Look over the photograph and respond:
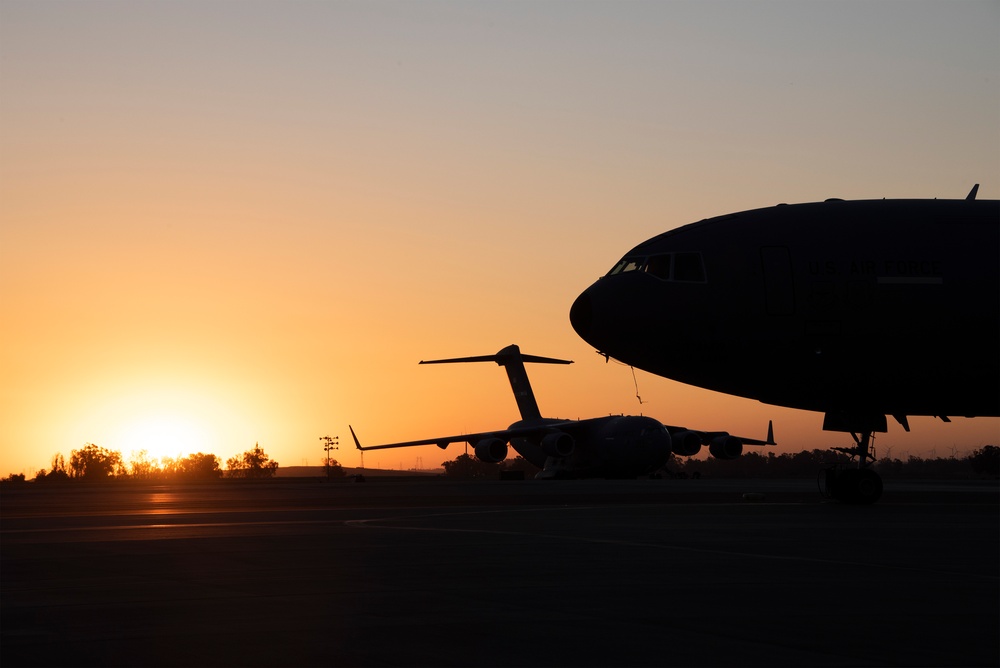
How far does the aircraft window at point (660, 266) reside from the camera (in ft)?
67.8

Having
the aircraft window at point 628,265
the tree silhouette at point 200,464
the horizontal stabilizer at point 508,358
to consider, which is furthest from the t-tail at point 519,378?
the tree silhouette at point 200,464

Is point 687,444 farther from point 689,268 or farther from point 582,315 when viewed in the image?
point 689,268

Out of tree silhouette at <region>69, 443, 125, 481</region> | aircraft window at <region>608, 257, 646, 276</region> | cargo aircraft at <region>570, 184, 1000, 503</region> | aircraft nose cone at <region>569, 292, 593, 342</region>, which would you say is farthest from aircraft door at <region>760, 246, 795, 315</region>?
tree silhouette at <region>69, 443, 125, 481</region>

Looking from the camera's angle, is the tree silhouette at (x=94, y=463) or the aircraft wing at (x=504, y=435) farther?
the tree silhouette at (x=94, y=463)

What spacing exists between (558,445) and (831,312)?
38.7m

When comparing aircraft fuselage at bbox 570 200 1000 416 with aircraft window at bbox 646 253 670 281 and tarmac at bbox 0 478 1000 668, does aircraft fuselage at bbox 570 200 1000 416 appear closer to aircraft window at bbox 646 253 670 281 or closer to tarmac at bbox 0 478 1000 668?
aircraft window at bbox 646 253 670 281

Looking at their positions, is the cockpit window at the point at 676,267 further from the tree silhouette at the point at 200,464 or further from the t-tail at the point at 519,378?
the tree silhouette at the point at 200,464

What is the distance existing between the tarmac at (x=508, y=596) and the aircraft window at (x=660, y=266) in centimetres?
588

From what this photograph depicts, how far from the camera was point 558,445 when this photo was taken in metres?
58.0

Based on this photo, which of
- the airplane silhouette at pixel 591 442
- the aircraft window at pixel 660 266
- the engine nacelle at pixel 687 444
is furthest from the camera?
the engine nacelle at pixel 687 444

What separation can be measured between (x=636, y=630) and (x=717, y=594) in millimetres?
1826

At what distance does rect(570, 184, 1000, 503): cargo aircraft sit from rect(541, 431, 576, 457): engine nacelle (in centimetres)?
3737

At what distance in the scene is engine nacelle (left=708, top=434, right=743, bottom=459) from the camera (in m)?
62.6

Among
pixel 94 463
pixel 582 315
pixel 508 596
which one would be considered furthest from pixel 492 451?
pixel 94 463
